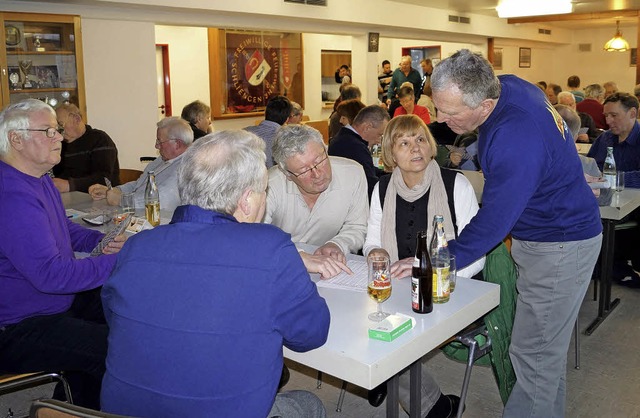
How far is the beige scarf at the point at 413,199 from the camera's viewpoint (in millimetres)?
2564

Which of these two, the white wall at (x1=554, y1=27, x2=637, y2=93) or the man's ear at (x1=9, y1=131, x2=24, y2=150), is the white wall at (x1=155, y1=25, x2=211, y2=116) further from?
the white wall at (x1=554, y1=27, x2=637, y2=93)

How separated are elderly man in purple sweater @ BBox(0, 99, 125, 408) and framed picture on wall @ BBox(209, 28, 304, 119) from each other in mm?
7433

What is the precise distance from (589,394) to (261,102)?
8.18 metres

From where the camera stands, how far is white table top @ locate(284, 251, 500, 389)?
1.63 meters

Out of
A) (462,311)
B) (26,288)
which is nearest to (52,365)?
(26,288)

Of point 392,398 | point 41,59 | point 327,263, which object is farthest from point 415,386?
point 41,59

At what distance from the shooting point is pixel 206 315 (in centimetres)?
135

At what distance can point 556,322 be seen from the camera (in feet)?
7.42

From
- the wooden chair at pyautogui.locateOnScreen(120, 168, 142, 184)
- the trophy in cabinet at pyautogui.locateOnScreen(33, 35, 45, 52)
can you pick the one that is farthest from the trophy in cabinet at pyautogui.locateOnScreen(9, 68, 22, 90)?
the wooden chair at pyautogui.locateOnScreen(120, 168, 142, 184)

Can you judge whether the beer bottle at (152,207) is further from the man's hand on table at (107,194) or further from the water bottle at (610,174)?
the water bottle at (610,174)

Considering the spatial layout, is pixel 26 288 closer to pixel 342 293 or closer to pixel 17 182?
pixel 17 182

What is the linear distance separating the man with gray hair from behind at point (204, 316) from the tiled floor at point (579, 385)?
1.69 m

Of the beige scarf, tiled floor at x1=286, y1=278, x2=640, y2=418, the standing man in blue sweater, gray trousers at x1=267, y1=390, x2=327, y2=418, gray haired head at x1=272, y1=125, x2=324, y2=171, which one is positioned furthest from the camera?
tiled floor at x1=286, y1=278, x2=640, y2=418

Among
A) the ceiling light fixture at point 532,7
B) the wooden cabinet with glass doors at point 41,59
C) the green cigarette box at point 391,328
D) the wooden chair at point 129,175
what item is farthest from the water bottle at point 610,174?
the ceiling light fixture at point 532,7
